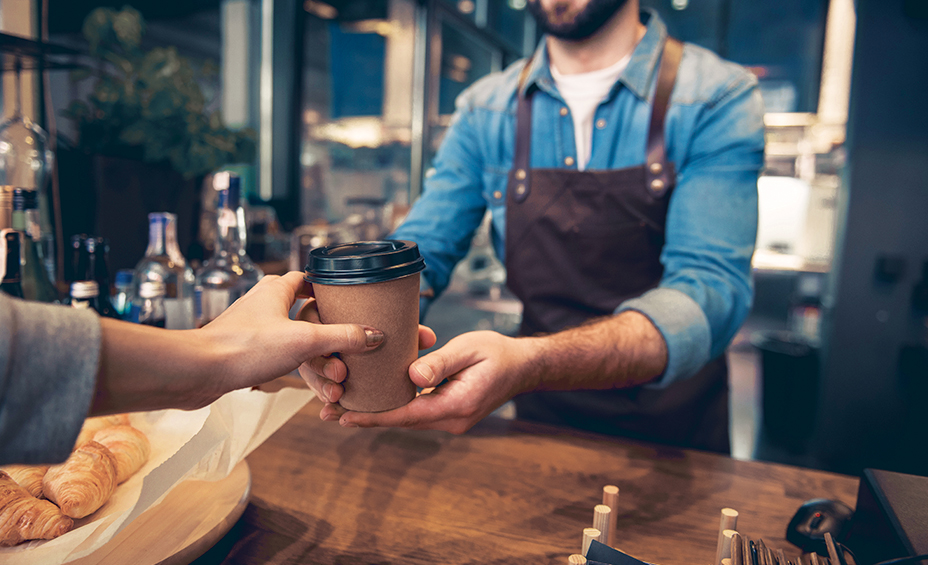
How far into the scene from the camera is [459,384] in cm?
68

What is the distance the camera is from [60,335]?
1.20 ft

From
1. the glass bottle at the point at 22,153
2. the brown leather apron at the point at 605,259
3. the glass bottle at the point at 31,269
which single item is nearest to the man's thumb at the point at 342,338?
the glass bottle at the point at 31,269

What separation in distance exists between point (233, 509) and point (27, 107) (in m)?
1.54

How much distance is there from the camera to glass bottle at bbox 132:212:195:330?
3.41ft

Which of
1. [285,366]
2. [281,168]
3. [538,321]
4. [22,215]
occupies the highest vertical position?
[281,168]

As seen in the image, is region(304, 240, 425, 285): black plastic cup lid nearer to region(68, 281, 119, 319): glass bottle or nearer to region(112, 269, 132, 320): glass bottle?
region(68, 281, 119, 319): glass bottle

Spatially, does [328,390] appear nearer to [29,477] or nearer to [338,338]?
[338,338]

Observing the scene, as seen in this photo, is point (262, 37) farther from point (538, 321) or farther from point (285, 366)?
point (285, 366)

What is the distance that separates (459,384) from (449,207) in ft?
2.49

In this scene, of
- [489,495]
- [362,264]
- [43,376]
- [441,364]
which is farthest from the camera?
[489,495]

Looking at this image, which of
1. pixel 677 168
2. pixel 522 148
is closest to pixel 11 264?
pixel 522 148

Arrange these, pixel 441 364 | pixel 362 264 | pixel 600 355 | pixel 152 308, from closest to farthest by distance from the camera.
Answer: pixel 362 264, pixel 441 364, pixel 600 355, pixel 152 308

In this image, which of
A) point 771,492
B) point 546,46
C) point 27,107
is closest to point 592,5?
point 546,46

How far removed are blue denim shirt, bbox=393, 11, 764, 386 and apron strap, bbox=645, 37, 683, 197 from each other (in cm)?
2
